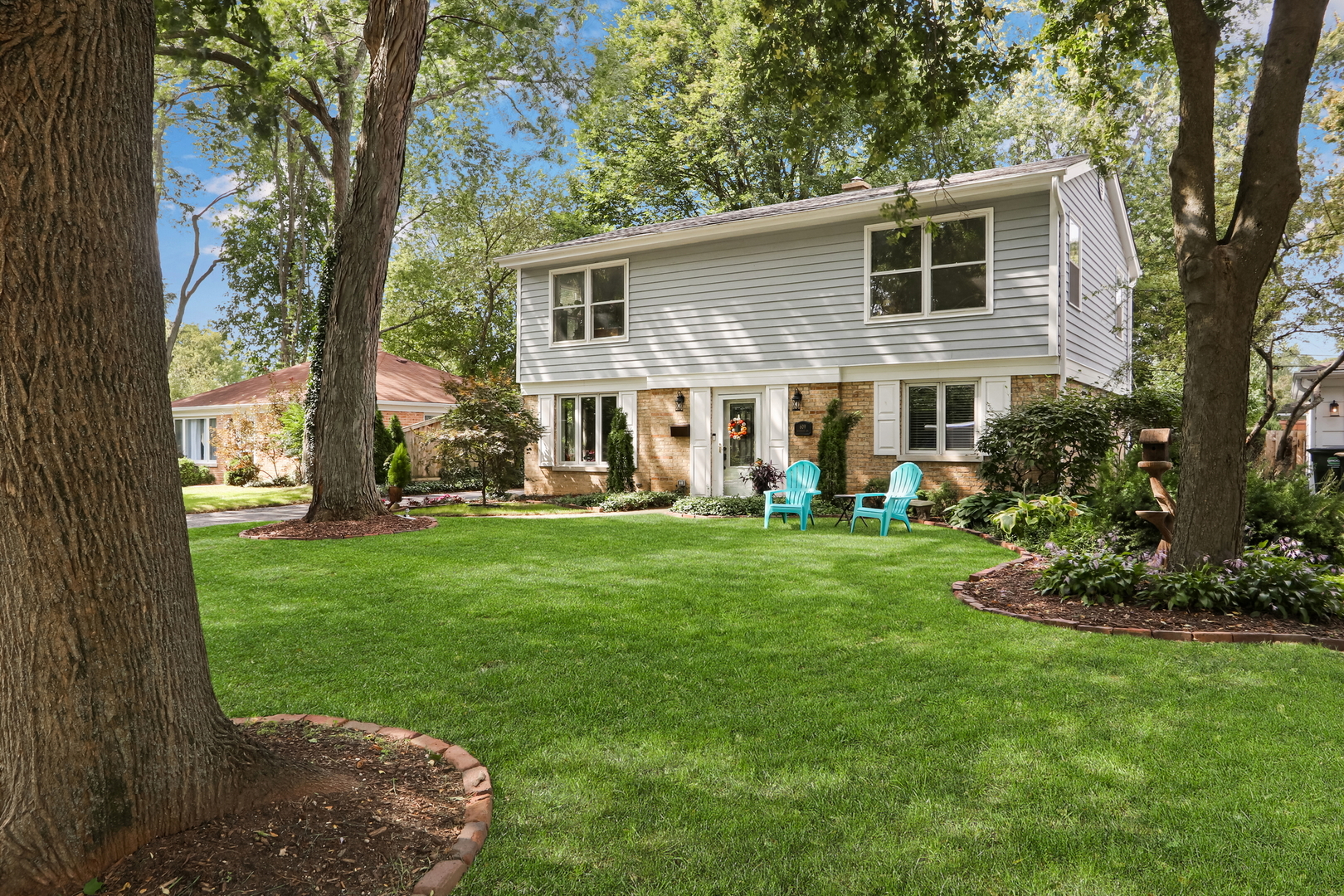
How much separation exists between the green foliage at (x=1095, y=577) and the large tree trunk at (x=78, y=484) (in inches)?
228

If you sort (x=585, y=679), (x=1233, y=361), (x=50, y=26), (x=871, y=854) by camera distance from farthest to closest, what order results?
(x=1233, y=361), (x=585, y=679), (x=871, y=854), (x=50, y=26)

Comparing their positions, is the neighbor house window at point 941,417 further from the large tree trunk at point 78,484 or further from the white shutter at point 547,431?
the large tree trunk at point 78,484

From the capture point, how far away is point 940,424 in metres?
12.4

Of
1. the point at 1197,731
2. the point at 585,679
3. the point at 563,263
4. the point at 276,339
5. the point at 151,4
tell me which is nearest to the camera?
the point at 151,4

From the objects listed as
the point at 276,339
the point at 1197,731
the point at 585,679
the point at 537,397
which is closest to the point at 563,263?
the point at 537,397

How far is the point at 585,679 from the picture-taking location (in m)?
3.96

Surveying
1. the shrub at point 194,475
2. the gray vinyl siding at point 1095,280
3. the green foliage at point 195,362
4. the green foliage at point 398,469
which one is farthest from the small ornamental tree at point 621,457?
the green foliage at point 195,362

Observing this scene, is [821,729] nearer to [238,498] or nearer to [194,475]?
[238,498]

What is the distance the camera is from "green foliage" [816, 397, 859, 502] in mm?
12711

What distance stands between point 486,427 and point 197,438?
1584cm

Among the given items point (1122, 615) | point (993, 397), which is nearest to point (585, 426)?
point (993, 397)

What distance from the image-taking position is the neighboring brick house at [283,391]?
21875mm

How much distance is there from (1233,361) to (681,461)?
993cm

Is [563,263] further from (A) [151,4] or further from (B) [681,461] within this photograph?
(A) [151,4]
